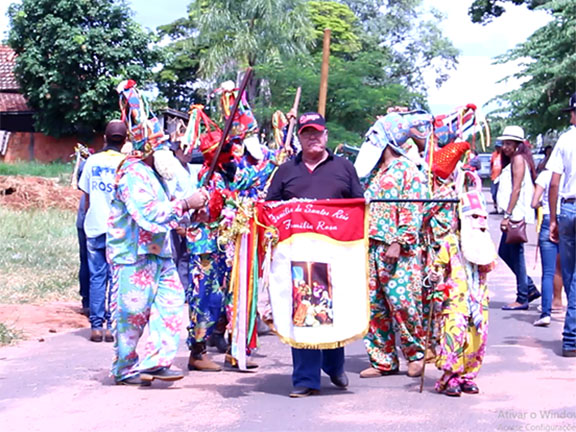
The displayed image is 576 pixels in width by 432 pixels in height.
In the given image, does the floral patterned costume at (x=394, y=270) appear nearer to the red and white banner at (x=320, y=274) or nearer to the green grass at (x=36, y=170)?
the red and white banner at (x=320, y=274)

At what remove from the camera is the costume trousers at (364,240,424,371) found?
6801mm

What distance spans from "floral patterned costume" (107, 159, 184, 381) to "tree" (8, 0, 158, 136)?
102 feet

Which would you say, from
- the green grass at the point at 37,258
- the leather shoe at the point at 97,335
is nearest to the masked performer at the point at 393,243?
the leather shoe at the point at 97,335

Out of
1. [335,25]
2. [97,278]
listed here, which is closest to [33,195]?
[97,278]

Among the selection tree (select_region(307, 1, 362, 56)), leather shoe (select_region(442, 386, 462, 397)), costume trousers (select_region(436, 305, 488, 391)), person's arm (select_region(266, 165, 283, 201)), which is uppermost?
tree (select_region(307, 1, 362, 56))

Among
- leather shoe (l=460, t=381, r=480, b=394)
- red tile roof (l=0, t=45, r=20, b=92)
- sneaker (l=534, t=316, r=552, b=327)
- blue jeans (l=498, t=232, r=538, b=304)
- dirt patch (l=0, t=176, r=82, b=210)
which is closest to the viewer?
leather shoe (l=460, t=381, r=480, b=394)

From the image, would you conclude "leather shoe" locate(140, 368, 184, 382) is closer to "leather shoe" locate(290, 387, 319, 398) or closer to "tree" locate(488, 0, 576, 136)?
"leather shoe" locate(290, 387, 319, 398)

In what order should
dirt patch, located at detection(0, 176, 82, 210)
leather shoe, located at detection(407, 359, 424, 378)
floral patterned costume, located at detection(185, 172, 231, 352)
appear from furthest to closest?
dirt patch, located at detection(0, 176, 82, 210), floral patterned costume, located at detection(185, 172, 231, 352), leather shoe, located at detection(407, 359, 424, 378)

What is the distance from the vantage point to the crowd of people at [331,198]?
6.38 meters

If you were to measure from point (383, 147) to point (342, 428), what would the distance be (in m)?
2.38

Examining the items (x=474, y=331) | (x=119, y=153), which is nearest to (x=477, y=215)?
(x=474, y=331)

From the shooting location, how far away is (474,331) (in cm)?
638

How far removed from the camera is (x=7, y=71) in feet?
144

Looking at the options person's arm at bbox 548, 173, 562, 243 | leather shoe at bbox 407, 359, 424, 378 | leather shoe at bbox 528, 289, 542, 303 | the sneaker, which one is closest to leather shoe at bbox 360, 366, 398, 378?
leather shoe at bbox 407, 359, 424, 378
